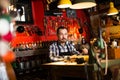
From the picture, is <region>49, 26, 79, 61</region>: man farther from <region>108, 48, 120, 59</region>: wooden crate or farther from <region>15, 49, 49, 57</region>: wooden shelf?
<region>108, 48, 120, 59</region>: wooden crate

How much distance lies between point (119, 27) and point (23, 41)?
3807 millimetres

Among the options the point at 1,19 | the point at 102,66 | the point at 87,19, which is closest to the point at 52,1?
the point at 87,19

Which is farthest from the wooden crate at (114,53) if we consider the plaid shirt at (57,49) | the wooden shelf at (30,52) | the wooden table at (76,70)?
the wooden shelf at (30,52)

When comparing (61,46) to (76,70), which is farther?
(61,46)

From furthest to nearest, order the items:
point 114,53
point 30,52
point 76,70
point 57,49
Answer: point 30,52 < point 57,49 < point 114,53 < point 76,70

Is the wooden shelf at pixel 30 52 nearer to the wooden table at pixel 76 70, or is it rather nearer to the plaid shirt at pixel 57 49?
the plaid shirt at pixel 57 49

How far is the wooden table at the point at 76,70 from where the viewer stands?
10.3ft

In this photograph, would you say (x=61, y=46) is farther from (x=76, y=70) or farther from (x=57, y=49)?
(x=76, y=70)

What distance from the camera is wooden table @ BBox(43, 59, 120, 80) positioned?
3.13 metres

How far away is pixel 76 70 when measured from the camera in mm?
3475

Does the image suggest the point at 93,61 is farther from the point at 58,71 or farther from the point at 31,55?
the point at 31,55

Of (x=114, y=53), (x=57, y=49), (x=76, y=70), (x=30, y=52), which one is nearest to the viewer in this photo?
(x=76, y=70)

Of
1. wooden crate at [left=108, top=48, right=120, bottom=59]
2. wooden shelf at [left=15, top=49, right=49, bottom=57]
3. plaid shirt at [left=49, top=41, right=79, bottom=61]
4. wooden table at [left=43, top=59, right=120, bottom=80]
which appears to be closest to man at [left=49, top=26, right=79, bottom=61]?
plaid shirt at [left=49, top=41, right=79, bottom=61]

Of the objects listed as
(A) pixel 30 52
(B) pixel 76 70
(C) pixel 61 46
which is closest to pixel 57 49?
(C) pixel 61 46
